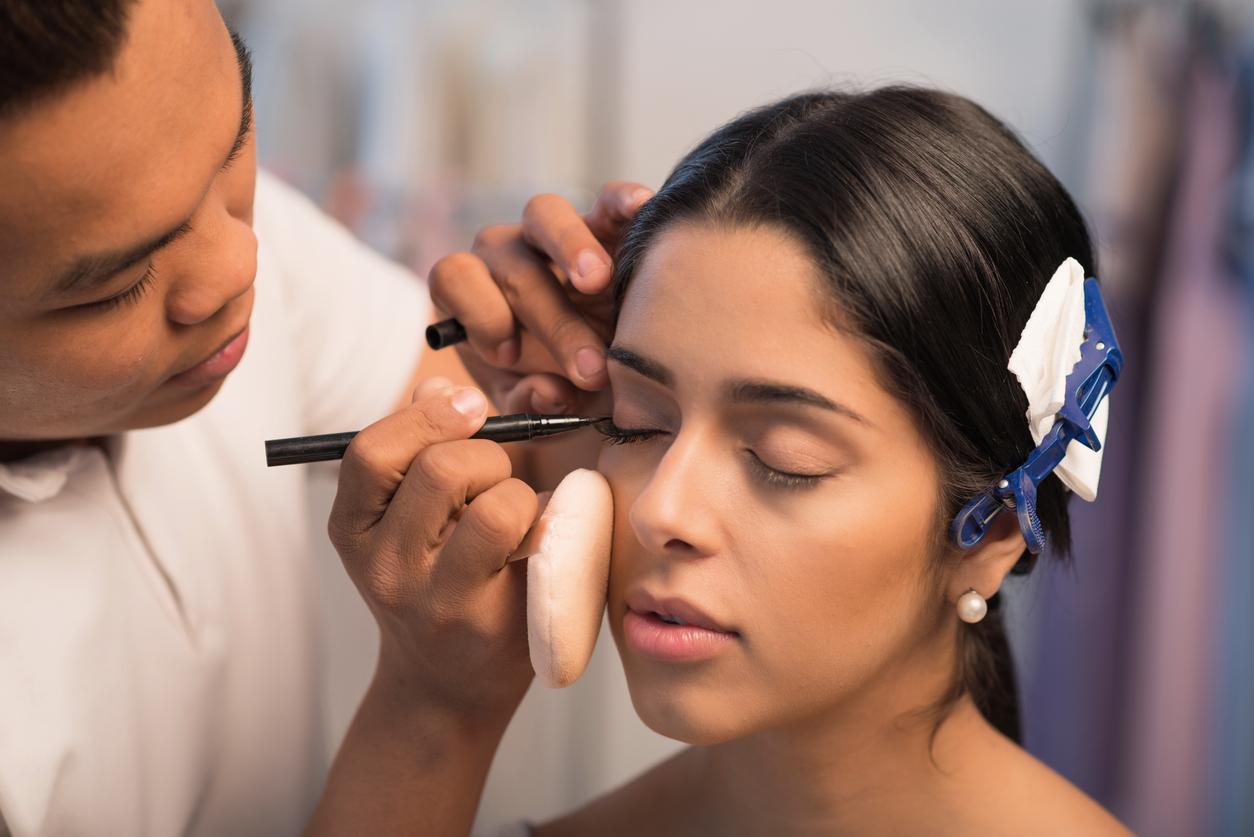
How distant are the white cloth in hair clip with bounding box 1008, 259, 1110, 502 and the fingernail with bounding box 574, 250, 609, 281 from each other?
1.25ft

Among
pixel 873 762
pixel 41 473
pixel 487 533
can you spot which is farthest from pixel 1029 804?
pixel 41 473

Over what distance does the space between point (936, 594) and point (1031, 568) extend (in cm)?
16

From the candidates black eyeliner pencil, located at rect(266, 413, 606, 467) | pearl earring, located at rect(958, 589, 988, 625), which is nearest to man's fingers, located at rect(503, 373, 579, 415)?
black eyeliner pencil, located at rect(266, 413, 606, 467)

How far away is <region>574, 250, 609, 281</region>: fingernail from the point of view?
109 centimetres

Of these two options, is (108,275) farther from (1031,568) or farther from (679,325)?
(1031,568)

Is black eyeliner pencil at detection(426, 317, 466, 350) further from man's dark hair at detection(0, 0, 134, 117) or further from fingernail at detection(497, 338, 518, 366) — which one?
man's dark hair at detection(0, 0, 134, 117)

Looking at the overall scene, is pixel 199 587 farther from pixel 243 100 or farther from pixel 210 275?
pixel 243 100

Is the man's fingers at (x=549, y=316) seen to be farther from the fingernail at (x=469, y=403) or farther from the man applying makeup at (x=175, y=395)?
the fingernail at (x=469, y=403)

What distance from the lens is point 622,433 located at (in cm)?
105

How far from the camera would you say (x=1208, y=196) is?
1.93 meters

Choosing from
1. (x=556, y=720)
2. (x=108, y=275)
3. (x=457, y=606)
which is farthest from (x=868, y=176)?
(x=556, y=720)

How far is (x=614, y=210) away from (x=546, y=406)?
0.21 m

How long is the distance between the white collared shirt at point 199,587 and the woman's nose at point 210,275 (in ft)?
0.89

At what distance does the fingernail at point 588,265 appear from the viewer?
1090mm
